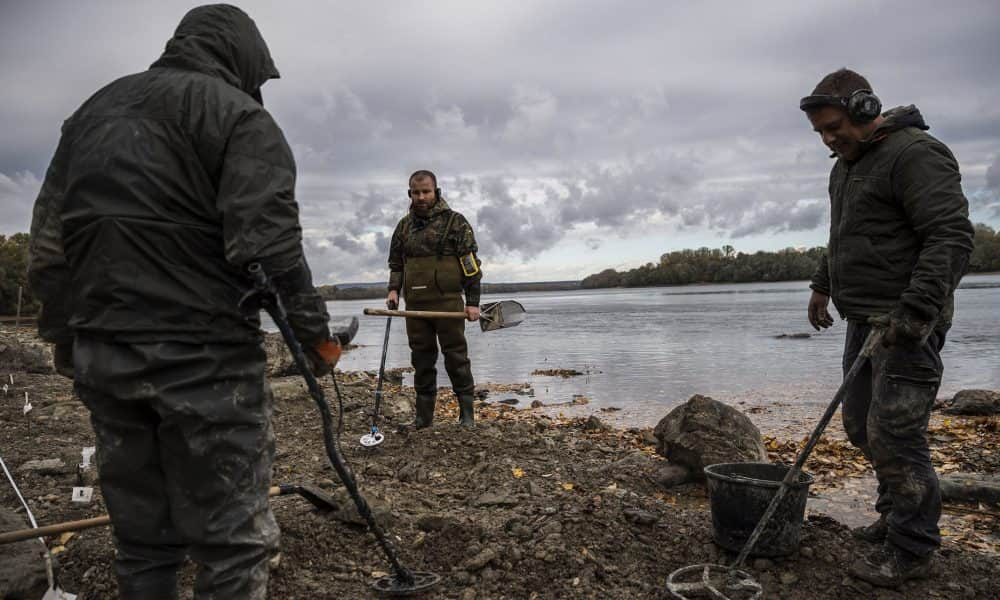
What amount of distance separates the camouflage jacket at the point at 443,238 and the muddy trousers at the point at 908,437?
14.0 ft

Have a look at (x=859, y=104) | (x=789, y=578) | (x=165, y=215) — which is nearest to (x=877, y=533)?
(x=789, y=578)

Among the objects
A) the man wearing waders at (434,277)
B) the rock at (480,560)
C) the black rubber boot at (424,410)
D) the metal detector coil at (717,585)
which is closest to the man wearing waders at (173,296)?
the rock at (480,560)

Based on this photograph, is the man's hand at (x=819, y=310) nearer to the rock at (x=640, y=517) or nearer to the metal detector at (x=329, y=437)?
the rock at (x=640, y=517)

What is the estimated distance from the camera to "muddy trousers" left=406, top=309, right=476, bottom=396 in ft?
23.8

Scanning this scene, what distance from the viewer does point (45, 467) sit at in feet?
17.0

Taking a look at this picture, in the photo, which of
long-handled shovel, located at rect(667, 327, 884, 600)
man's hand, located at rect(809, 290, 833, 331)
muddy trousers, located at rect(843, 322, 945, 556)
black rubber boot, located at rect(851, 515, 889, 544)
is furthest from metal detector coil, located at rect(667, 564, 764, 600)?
man's hand, located at rect(809, 290, 833, 331)

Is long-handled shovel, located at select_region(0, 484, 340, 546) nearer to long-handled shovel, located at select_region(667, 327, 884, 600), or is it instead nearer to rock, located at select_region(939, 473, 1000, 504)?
long-handled shovel, located at select_region(667, 327, 884, 600)

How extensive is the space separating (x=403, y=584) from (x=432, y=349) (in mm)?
4035

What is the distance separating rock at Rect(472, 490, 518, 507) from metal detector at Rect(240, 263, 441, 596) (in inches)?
49.2

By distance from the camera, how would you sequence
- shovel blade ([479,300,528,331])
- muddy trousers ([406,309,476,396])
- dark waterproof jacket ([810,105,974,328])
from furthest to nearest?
shovel blade ([479,300,528,331]) < muddy trousers ([406,309,476,396]) < dark waterproof jacket ([810,105,974,328])

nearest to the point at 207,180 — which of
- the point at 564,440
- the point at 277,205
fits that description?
the point at 277,205

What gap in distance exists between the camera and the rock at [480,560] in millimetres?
3684

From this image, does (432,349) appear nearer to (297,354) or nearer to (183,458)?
(297,354)

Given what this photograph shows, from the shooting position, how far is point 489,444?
6.61 metres
